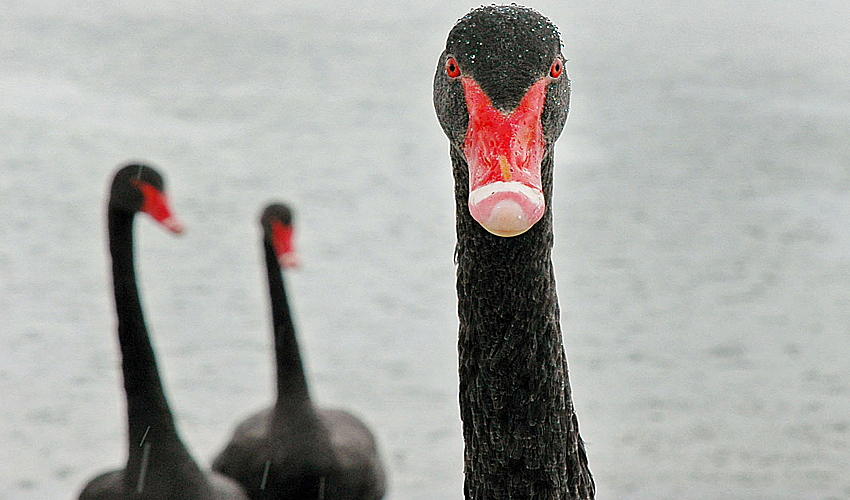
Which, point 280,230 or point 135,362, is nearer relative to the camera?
point 135,362

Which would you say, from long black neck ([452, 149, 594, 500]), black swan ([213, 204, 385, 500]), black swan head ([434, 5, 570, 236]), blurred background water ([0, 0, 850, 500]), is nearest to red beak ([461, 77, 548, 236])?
black swan head ([434, 5, 570, 236])

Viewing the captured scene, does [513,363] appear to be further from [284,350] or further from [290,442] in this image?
[284,350]

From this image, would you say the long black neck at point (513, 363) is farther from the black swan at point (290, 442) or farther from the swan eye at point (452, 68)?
the black swan at point (290, 442)

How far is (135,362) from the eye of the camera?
7.64 feet

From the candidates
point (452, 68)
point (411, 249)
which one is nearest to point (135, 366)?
point (452, 68)

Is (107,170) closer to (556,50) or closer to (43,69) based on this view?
(43,69)

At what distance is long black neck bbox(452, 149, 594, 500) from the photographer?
1106 millimetres

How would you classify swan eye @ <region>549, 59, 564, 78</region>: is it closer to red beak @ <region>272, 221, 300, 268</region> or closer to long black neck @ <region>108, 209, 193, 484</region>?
long black neck @ <region>108, 209, 193, 484</region>

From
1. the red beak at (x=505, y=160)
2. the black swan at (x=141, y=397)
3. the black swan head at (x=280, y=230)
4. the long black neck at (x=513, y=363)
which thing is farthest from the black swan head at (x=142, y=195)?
the red beak at (x=505, y=160)

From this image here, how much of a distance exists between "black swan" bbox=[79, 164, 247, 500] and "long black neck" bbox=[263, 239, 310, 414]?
14.8 inches

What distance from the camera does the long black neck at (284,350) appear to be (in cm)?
270

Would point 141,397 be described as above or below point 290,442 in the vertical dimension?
below

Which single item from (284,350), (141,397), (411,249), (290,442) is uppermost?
(411,249)

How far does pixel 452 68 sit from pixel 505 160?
0.18 meters
